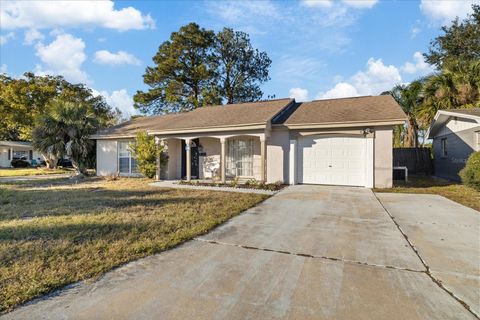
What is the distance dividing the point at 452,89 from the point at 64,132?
77.3 ft

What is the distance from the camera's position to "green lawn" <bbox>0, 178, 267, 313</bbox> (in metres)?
3.41

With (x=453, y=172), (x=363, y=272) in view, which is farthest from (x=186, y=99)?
(x=363, y=272)

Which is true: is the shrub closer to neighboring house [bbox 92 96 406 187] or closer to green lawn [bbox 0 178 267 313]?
neighboring house [bbox 92 96 406 187]

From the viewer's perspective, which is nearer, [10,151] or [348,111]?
[348,111]

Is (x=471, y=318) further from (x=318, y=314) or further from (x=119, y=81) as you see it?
(x=119, y=81)

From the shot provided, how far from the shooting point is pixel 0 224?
5809mm

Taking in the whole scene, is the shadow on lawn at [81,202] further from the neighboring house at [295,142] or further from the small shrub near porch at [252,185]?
the neighboring house at [295,142]

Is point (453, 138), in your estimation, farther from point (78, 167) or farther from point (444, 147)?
point (78, 167)

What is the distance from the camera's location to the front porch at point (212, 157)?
44.2 ft

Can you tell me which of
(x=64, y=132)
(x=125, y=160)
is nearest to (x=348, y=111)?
(x=125, y=160)

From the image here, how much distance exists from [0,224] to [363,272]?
722cm

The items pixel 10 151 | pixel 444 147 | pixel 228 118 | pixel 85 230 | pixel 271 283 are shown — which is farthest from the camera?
pixel 10 151

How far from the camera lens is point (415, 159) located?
60.2 ft

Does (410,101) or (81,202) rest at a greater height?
(410,101)
